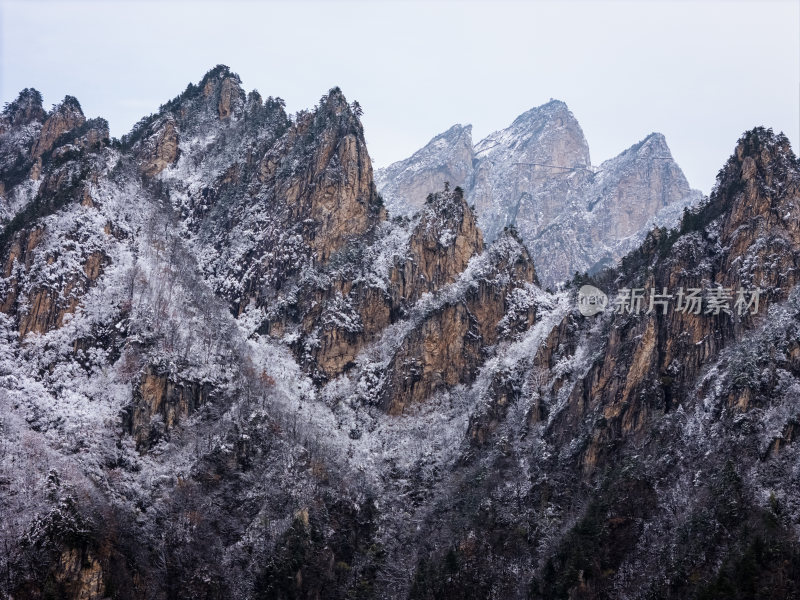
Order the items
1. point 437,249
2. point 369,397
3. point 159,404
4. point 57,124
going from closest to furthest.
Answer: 1. point 159,404
2. point 369,397
3. point 437,249
4. point 57,124

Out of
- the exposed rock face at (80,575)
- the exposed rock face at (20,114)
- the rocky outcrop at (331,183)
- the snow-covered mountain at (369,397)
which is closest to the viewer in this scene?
the exposed rock face at (80,575)

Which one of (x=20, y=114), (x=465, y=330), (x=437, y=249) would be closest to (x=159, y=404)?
(x=465, y=330)

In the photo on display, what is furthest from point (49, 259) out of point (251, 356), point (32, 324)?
point (251, 356)

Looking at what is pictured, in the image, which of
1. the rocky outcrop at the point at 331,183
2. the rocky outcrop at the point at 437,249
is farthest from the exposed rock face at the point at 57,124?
the rocky outcrop at the point at 437,249

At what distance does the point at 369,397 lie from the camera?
5556 inches

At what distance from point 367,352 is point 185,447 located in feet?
120

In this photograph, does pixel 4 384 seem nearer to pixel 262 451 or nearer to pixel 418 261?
pixel 262 451

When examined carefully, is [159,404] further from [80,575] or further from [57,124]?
[57,124]

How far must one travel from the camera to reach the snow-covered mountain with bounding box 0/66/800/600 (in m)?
104

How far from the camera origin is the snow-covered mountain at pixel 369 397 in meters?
104

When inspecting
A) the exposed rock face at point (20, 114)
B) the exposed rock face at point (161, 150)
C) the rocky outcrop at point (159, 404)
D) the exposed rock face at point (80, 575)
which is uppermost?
the exposed rock face at point (20, 114)

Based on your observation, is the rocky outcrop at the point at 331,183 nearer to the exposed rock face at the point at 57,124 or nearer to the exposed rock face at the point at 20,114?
the exposed rock face at the point at 57,124

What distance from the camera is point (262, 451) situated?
126 m

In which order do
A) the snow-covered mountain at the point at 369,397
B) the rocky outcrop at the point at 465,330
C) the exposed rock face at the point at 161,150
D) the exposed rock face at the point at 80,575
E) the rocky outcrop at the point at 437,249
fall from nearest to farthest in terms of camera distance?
the exposed rock face at the point at 80,575 < the snow-covered mountain at the point at 369,397 < the rocky outcrop at the point at 465,330 < the rocky outcrop at the point at 437,249 < the exposed rock face at the point at 161,150
